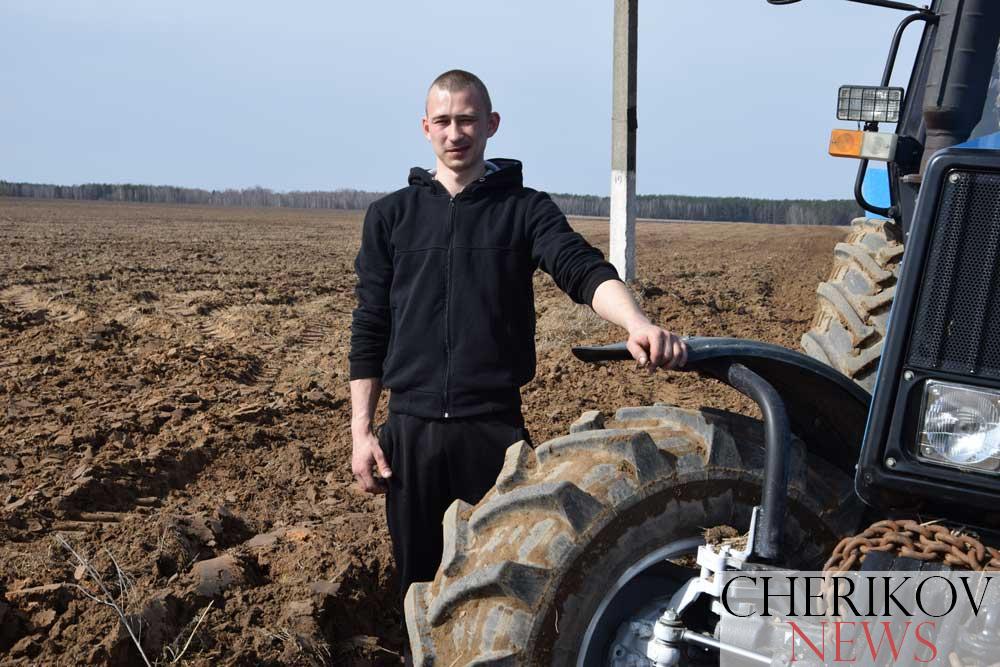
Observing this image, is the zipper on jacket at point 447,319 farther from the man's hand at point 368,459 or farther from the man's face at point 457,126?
the man's hand at point 368,459

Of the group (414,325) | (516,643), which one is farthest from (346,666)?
(516,643)

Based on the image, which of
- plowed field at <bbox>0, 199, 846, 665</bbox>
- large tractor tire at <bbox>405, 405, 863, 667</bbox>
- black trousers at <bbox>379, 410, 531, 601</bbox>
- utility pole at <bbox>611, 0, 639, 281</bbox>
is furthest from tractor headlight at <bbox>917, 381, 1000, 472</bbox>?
utility pole at <bbox>611, 0, 639, 281</bbox>

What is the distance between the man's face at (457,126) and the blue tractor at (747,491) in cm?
86

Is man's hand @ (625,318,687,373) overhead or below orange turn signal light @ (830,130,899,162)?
below

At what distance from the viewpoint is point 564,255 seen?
3283 millimetres

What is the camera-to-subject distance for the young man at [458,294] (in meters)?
3.40

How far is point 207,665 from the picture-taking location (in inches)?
146

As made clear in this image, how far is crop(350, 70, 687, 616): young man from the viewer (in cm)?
340

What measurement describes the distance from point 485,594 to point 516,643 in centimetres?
14

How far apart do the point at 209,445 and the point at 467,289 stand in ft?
11.5

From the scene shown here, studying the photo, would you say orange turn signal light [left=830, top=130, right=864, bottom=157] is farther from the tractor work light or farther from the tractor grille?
the tractor grille

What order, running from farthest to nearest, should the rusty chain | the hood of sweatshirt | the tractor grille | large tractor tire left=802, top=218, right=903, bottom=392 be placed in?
1. large tractor tire left=802, top=218, right=903, bottom=392
2. the hood of sweatshirt
3. the tractor grille
4. the rusty chain

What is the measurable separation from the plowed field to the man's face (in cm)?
193

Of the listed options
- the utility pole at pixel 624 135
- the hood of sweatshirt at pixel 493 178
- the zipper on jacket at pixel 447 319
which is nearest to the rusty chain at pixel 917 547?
the zipper on jacket at pixel 447 319
